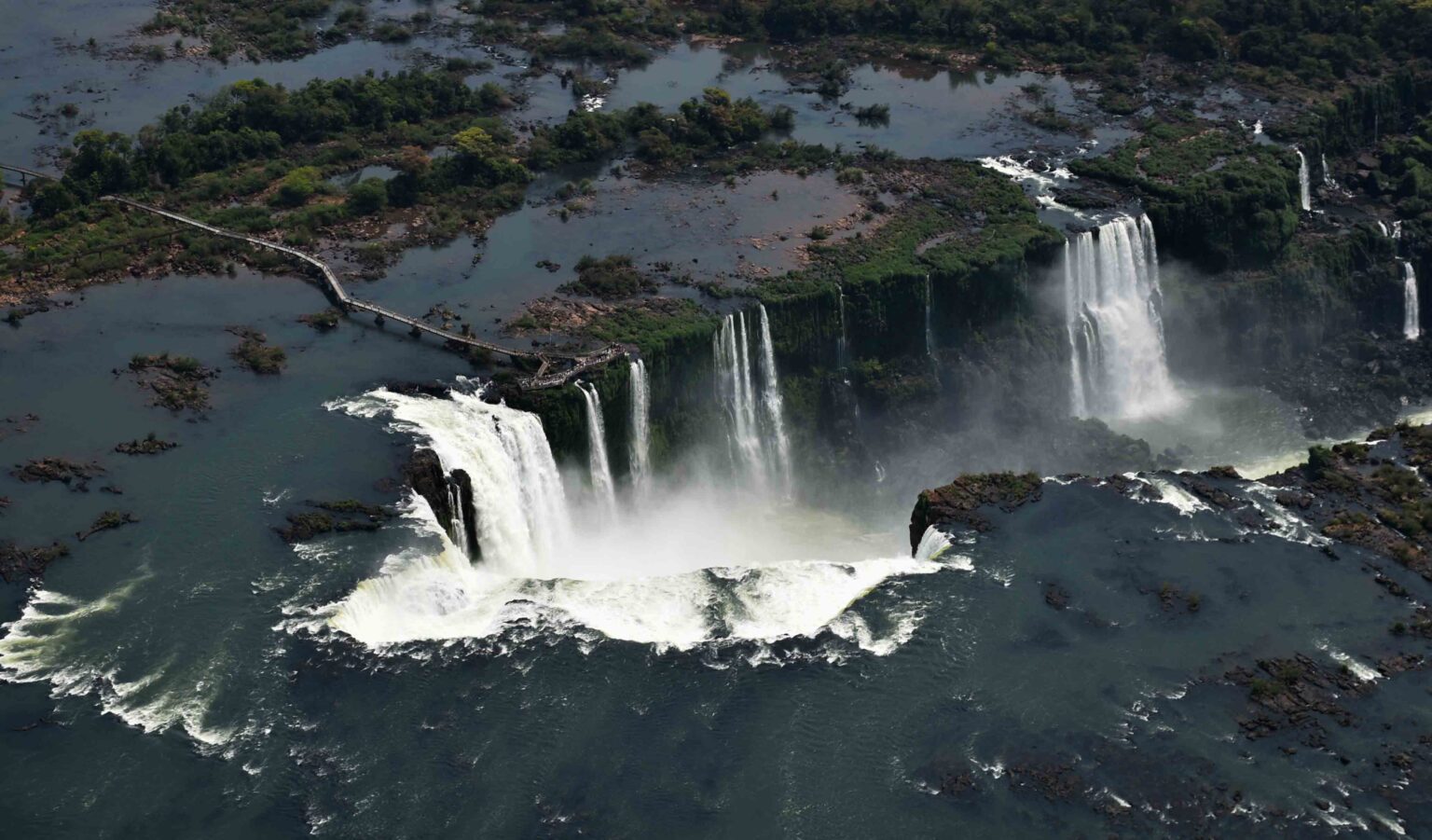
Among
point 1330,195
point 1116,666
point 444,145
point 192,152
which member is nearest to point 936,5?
point 1330,195

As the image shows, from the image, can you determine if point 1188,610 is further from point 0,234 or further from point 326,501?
point 0,234

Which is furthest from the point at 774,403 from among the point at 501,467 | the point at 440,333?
the point at 440,333

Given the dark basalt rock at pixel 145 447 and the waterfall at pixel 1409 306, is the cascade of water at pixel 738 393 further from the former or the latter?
the waterfall at pixel 1409 306

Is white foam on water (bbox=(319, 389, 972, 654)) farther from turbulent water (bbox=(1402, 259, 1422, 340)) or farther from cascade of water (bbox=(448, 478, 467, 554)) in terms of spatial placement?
turbulent water (bbox=(1402, 259, 1422, 340))

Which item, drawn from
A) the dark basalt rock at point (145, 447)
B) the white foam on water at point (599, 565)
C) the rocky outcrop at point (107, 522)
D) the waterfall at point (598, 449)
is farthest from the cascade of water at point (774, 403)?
the rocky outcrop at point (107, 522)

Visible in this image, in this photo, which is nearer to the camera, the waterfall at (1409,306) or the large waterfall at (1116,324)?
the large waterfall at (1116,324)

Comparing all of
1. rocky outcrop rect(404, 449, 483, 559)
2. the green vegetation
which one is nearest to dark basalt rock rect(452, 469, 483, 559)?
rocky outcrop rect(404, 449, 483, 559)

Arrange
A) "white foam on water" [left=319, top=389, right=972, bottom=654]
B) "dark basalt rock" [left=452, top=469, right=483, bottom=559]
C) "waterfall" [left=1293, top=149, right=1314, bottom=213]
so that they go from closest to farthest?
"white foam on water" [left=319, top=389, right=972, bottom=654] < "dark basalt rock" [left=452, top=469, right=483, bottom=559] < "waterfall" [left=1293, top=149, right=1314, bottom=213]
